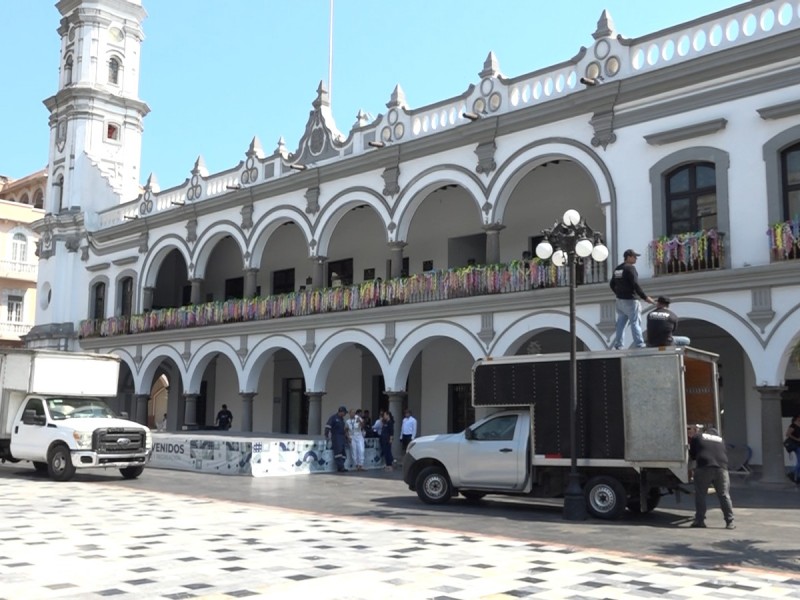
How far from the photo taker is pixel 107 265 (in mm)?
37500

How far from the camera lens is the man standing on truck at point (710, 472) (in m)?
12.3

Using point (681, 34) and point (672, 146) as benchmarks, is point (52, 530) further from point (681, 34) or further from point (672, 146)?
point (681, 34)

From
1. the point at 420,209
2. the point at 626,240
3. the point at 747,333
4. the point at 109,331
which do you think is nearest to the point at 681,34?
the point at 626,240

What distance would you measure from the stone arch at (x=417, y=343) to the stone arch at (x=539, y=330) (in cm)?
94

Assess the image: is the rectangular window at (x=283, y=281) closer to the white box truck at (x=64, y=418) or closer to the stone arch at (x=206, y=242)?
the stone arch at (x=206, y=242)

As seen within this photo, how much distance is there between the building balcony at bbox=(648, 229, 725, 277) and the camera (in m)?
18.2

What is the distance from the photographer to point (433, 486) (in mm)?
15039

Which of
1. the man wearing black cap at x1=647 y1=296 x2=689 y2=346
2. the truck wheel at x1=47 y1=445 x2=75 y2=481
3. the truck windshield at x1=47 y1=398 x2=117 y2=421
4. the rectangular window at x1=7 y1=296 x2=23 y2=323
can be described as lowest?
the truck wheel at x1=47 y1=445 x2=75 y2=481

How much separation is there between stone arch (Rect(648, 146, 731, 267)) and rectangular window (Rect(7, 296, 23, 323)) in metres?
42.0

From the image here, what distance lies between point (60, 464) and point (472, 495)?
376 inches

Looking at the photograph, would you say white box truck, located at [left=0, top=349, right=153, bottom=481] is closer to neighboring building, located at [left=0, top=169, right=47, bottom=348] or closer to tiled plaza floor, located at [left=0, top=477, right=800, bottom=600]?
tiled plaza floor, located at [left=0, top=477, right=800, bottom=600]

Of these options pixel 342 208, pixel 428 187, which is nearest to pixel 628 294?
pixel 428 187

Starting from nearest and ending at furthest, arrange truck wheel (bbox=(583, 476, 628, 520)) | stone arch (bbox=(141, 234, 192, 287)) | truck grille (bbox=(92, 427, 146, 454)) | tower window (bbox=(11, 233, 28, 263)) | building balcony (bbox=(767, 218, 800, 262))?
truck wheel (bbox=(583, 476, 628, 520)) → building balcony (bbox=(767, 218, 800, 262)) → truck grille (bbox=(92, 427, 146, 454)) → stone arch (bbox=(141, 234, 192, 287)) → tower window (bbox=(11, 233, 28, 263))

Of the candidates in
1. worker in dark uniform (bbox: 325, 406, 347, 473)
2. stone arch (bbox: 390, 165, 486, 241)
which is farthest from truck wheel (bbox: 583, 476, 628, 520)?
stone arch (bbox: 390, 165, 486, 241)
